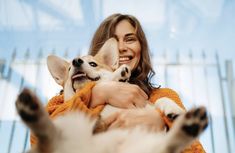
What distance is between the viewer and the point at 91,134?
151cm

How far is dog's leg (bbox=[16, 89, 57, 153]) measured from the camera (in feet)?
4.03

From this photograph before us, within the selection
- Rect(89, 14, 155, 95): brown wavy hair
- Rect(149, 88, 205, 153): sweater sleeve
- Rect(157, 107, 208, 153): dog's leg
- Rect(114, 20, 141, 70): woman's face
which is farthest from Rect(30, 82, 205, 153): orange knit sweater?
Rect(157, 107, 208, 153): dog's leg

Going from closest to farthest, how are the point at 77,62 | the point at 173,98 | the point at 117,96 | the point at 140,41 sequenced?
the point at 117,96, the point at 173,98, the point at 77,62, the point at 140,41

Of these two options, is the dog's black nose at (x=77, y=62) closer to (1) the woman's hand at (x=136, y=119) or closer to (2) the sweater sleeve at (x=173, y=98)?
(2) the sweater sleeve at (x=173, y=98)

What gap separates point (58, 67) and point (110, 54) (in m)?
0.46

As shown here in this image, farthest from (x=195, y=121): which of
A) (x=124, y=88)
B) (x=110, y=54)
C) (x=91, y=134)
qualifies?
(x=110, y=54)

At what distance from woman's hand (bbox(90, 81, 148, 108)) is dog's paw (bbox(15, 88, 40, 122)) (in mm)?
859

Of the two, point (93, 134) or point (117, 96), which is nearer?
point (93, 134)

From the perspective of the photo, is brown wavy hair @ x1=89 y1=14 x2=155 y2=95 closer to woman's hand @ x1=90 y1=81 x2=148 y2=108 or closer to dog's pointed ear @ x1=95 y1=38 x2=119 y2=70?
dog's pointed ear @ x1=95 y1=38 x2=119 y2=70

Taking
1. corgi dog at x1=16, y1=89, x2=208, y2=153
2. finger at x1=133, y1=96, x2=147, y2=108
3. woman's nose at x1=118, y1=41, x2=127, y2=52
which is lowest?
corgi dog at x1=16, y1=89, x2=208, y2=153

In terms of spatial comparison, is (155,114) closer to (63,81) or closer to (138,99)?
(138,99)

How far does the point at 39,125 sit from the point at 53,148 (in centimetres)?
13

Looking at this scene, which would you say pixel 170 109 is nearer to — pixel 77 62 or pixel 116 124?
pixel 116 124

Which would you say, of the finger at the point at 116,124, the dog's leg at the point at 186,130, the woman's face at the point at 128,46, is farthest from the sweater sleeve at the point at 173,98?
the dog's leg at the point at 186,130
